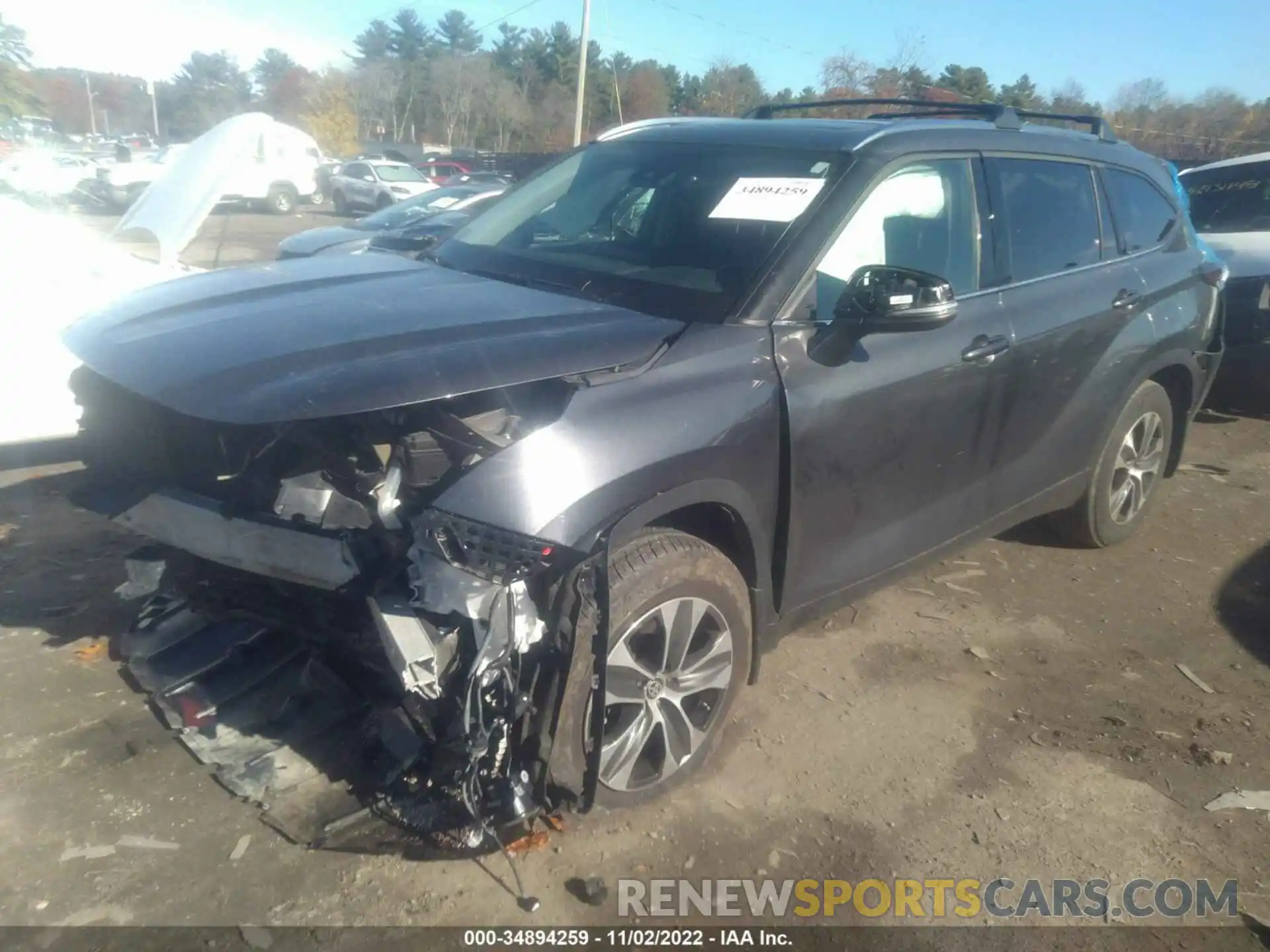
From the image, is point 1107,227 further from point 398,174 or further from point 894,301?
point 398,174

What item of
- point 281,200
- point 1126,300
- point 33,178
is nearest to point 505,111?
point 281,200

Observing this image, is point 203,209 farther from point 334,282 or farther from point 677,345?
point 677,345

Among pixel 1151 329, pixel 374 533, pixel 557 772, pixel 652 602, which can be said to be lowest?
pixel 557 772

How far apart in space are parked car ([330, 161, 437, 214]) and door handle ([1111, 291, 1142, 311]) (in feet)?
78.6

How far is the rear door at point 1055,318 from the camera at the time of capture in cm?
376

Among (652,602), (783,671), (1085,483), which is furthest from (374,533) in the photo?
(1085,483)

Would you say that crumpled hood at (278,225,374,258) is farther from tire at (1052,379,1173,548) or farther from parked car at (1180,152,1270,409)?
parked car at (1180,152,1270,409)

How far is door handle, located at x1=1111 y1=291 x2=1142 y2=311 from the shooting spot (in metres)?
4.25

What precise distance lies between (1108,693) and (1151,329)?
178 centimetres

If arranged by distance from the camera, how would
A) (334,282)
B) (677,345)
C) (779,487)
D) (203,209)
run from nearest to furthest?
(677,345) → (779,487) → (334,282) → (203,209)

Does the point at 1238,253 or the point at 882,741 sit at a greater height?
the point at 1238,253

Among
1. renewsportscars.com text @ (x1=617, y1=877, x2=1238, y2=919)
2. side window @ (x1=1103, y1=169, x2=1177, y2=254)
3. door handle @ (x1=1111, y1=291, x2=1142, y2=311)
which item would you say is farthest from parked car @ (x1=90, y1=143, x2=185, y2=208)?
renewsportscars.com text @ (x1=617, y1=877, x2=1238, y2=919)

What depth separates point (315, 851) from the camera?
2648 mm

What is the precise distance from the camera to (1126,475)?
4.91 meters
